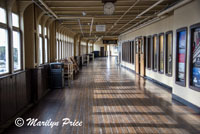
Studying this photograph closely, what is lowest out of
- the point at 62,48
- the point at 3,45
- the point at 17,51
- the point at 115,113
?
the point at 115,113

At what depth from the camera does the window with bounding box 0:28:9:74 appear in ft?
14.5

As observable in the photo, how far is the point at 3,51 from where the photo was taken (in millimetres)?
4520

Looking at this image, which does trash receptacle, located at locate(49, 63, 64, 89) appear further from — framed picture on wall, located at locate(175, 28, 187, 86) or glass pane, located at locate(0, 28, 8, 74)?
framed picture on wall, located at locate(175, 28, 187, 86)

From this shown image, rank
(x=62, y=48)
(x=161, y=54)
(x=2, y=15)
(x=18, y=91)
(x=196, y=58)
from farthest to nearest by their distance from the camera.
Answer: (x=62, y=48)
(x=161, y=54)
(x=196, y=58)
(x=18, y=91)
(x=2, y=15)

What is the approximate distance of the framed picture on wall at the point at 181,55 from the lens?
5805mm

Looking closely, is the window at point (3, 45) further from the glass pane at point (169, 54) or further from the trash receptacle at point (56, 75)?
the glass pane at point (169, 54)

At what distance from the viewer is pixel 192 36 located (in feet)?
17.6

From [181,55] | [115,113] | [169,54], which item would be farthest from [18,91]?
[169,54]

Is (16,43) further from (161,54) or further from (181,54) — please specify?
(161,54)

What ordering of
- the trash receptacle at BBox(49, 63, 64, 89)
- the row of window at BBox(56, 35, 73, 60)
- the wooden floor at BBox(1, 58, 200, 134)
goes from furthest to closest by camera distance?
the row of window at BBox(56, 35, 73, 60)
the trash receptacle at BBox(49, 63, 64, 89)
the wooden floor at BBox(1, 58, 200, 134)

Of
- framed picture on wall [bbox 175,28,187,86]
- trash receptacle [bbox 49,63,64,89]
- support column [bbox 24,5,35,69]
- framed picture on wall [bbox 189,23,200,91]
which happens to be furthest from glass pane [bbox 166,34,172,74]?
support column [bbox 24,5,35,69]

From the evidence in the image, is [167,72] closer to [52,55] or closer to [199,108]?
[199,108]

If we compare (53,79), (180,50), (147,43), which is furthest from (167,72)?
(53,79)

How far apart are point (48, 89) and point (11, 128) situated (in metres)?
3.94
